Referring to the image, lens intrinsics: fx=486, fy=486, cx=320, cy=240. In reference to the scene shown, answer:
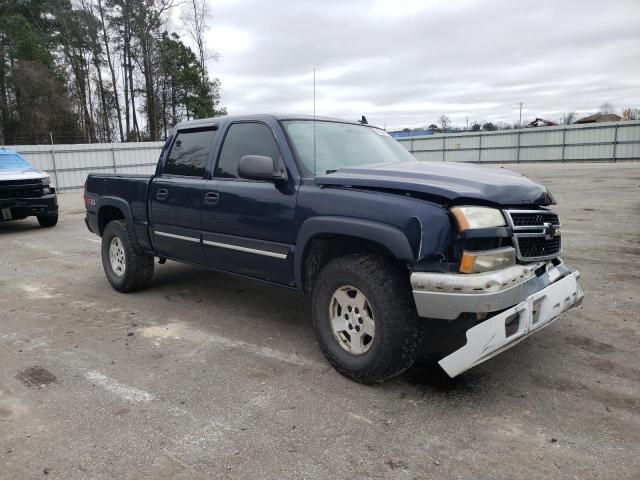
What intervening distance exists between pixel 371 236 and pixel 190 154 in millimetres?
2505

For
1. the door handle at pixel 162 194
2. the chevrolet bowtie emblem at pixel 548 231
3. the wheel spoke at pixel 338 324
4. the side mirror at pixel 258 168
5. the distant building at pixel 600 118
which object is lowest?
the wheel spoke at pixel 338 324

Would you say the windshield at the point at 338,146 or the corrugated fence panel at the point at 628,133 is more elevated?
the corrugated fence panel at the point at 628,133

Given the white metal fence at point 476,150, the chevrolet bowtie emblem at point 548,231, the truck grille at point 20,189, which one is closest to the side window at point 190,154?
the chevrolet bowtie emblem at point 548,231

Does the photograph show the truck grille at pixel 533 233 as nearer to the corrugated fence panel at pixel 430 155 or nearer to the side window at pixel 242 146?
the side window at pixel 242 146

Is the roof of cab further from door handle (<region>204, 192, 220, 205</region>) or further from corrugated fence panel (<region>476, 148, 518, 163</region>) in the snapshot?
corrugated fence panel (<region>476, 148, 518, 163</region>)

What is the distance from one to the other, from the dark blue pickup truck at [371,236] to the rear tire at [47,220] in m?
7.86

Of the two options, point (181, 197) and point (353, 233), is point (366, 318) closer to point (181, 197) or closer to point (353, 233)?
point (353, 233)

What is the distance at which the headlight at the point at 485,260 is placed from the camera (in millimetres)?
2801

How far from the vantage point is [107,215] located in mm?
5973

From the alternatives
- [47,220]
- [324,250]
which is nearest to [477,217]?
[324,250]

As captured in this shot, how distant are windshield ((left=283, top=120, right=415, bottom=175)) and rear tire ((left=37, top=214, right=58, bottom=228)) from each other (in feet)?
30.4

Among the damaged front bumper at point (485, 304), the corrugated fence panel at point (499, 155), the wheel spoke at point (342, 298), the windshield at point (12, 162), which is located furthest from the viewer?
the corrugated fence panel at point (499, 155)

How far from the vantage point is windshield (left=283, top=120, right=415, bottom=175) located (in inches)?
151

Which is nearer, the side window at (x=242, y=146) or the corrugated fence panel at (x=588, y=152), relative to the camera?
the side window at (x=242, y=146)
